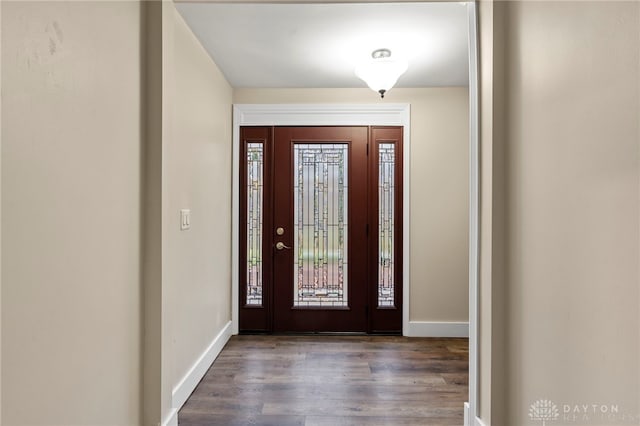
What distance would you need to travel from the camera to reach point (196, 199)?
8.34 feet

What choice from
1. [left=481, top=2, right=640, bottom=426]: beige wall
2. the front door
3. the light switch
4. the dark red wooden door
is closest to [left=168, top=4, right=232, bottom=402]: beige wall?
the light switch

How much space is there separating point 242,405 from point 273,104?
2.56 metres

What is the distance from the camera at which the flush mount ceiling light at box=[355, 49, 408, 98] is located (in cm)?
262

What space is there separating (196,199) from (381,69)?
157 cm

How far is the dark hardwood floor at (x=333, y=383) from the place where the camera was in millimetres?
2139

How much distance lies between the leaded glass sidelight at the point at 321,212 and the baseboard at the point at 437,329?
69 centimetres

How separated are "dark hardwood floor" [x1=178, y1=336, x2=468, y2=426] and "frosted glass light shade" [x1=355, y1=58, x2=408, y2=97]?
2.12m

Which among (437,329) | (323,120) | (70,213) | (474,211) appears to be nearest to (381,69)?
(323,120)

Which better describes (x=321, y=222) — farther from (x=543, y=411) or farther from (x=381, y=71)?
(x=543, y=411)

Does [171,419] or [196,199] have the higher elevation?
[196,199]

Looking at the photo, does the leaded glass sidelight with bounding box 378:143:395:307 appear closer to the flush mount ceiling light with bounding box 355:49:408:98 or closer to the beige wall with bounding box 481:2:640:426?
the flush mount ceiling light with bounding box 355:49:408:98

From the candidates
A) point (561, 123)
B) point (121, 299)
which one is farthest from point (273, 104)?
point (561, 123)

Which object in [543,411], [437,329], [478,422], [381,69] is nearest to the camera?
[543,411]

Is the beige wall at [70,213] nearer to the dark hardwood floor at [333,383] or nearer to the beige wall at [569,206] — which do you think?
the dark hardwood floor at [333,383]
